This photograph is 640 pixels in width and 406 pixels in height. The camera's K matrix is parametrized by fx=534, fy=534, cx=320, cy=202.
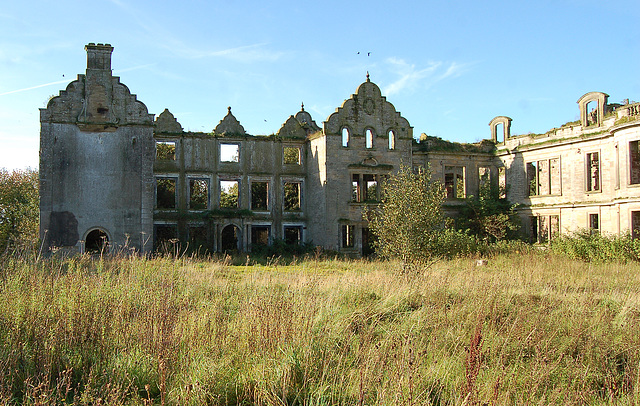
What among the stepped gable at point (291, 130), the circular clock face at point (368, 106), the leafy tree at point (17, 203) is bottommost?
the leafy tree at point (17, 203)

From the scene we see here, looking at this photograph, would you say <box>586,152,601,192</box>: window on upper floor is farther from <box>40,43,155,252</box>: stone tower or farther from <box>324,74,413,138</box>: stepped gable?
<box>40,43,155,252</box>: stone tower

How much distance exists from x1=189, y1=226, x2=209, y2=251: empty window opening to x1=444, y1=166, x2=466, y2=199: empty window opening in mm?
14689

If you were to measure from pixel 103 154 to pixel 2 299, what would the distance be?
18947 millimetres

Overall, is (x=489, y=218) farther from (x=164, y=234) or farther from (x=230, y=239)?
(x=164, y=234)

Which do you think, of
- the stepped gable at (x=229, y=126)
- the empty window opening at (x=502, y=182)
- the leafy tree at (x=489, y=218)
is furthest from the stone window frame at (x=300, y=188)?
the empty window opening at (x=502, y=182)

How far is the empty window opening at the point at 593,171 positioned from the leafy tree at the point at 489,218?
4.36 meters

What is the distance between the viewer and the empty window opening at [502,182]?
3306 centimetres

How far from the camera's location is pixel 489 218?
101 feet

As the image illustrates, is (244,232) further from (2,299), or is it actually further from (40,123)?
(2,299)

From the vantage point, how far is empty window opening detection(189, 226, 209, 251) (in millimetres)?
27206

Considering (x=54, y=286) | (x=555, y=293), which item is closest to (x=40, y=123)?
(x=54, y=286)

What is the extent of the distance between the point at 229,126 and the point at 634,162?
2081 cm

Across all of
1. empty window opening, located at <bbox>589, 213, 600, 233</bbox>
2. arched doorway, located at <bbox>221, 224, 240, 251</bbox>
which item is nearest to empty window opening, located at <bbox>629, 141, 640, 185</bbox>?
empty window opening, located at <bbox>589, 213, 600, 233</bbox>

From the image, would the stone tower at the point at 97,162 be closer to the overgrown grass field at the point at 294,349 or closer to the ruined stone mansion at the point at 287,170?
the ruined stone mansion at the point at 287,170
